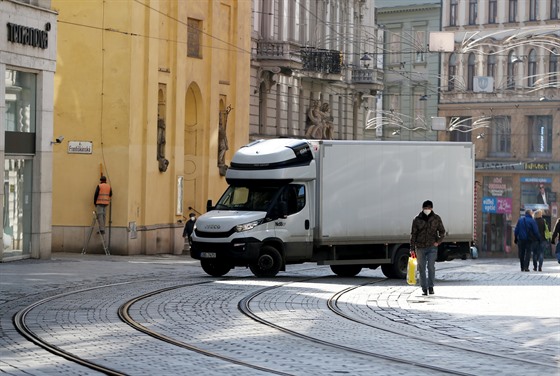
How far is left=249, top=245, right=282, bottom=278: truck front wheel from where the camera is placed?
2978 cm

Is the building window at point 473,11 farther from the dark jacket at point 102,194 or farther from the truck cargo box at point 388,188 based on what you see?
the truck cargo box at point 388,188

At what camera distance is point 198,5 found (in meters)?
47.5

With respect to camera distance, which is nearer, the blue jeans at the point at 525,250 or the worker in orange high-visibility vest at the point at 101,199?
the blue jeans at the point at 525,250

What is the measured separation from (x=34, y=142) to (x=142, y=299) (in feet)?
40.8

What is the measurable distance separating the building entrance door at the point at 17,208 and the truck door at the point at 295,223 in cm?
708

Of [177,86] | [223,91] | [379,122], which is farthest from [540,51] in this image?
[177,86]

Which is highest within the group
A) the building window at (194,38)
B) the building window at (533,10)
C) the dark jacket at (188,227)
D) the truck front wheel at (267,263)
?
the building window at (533,10)

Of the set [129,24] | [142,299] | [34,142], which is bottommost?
[142,299]

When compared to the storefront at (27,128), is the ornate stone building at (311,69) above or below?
above

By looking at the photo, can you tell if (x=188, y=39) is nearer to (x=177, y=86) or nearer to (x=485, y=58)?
(x=177, y=86)

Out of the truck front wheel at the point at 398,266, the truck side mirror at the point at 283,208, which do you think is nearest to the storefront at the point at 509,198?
the truck front wheel at the point at 398,266

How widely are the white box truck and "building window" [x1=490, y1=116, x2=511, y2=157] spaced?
47.4m

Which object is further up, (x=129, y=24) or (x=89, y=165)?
(x=129, y=24)

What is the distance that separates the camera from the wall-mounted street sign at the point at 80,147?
41.6m
